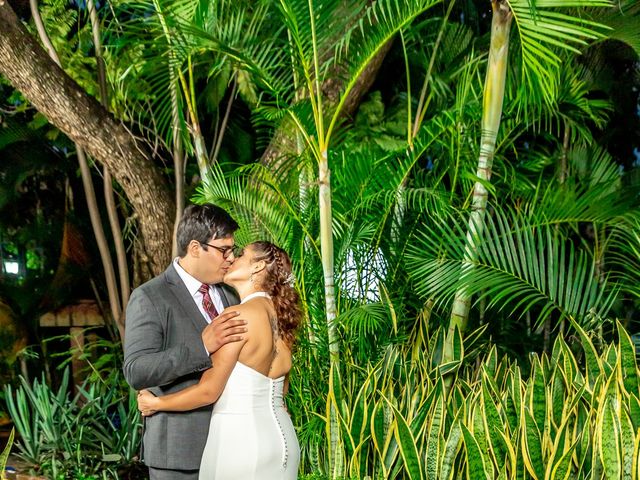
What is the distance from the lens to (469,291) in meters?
3.97

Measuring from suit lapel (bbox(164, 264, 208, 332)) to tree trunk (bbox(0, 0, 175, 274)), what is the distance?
2.42m

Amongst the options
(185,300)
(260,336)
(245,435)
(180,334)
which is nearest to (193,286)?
(185,300)

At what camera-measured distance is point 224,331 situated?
103 inches

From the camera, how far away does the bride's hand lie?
9.09ft

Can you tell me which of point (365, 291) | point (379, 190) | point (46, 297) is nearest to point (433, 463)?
point (365, 291)

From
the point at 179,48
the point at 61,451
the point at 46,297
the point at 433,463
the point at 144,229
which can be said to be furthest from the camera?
the point at 46,297

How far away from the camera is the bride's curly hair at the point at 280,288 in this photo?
2797 millimetres

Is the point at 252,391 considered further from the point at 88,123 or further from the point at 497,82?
the point at 88,123

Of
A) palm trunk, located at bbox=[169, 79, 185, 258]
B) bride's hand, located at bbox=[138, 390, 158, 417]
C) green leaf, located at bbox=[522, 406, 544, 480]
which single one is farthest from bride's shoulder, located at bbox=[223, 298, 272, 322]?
palm trunk, located at bbox=[169, 79, 185, 258]

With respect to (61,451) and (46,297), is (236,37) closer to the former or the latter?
(61,451)

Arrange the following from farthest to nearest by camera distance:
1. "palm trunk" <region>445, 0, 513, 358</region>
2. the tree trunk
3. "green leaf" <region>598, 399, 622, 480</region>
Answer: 1. the tree trunk
2. "palm trunk" <region>445, 0, 513, 358</region>
3. "green leaf" <region>598, 399, 622, 480</region>

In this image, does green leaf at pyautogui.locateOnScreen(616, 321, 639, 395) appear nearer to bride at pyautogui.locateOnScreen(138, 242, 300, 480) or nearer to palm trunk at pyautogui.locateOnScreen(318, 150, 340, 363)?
palm trunk at pyautogui.locateOnScreen(318, 150, 340, 363)

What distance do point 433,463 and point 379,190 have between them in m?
1.54

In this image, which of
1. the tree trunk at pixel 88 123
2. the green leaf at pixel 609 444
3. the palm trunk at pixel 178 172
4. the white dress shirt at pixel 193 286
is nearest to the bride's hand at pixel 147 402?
the white dress shirt at pixel 193 286
